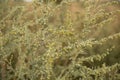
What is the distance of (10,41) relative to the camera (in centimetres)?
341

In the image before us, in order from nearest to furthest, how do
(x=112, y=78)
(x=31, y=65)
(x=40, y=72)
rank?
(x=40, y=72), (x=31, y=65), (x=112, y=78)

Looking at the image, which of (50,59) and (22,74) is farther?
(22,74)

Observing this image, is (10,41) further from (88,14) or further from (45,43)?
(88,14)

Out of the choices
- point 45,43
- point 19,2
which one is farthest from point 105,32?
point 45,43

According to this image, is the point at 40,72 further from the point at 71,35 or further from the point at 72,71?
the point at 71,35

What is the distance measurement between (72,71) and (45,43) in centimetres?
39

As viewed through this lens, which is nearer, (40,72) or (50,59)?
(50,59)

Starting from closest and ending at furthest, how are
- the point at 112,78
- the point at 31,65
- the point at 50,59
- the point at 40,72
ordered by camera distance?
the point at 50,59, the point at 40,72, the point at 31,65, the point at 112,78

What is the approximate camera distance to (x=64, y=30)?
2973mm

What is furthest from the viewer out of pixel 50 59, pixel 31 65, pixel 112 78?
pixel 112 78

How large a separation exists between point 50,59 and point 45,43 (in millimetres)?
347

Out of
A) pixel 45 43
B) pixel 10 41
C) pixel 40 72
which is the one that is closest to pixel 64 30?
pixel 45 43

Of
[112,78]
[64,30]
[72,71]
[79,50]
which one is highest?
[64,30]

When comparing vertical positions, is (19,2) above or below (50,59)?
above
